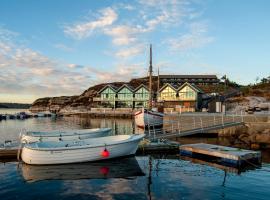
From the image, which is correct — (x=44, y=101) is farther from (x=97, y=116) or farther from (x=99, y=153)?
(x=99, y=153)

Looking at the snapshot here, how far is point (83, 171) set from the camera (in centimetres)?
1959

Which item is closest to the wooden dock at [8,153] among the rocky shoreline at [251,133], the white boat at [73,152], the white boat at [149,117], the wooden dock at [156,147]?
the wooden dock at [156,147]

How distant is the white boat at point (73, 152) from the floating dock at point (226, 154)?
461cm

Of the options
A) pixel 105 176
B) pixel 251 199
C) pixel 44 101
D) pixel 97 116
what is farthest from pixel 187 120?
pixel 44 101

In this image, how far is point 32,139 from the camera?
2719 centimetres

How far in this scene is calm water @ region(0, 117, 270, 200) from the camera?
15.0 m

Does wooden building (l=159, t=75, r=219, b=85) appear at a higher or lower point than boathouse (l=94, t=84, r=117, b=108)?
higher

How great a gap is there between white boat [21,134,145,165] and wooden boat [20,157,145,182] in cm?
35

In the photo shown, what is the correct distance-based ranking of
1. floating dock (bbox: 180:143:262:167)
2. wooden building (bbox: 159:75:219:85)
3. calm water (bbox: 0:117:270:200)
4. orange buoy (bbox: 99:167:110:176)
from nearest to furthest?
calm water (bbox: 0:117:270:200) → orange buoy (bbox: 99:167:110:176) → floating dock (bbox: 180:143:262:167) → wooden building (bbox: 159:75:219:85)

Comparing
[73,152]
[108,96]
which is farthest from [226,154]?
[108,96]

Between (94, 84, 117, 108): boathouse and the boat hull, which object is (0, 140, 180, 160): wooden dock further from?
(94, 84, 117, 108): boathouse

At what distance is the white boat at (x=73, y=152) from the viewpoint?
20625 millimetres

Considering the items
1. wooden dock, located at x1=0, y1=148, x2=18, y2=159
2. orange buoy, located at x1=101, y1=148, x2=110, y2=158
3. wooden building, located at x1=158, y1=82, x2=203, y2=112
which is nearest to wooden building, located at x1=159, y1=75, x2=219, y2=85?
wooden building, located at x1=158, y1=82, x2=203, y2=112

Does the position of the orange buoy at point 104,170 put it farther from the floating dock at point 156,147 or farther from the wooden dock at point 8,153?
the wooden dock at point 8,153
